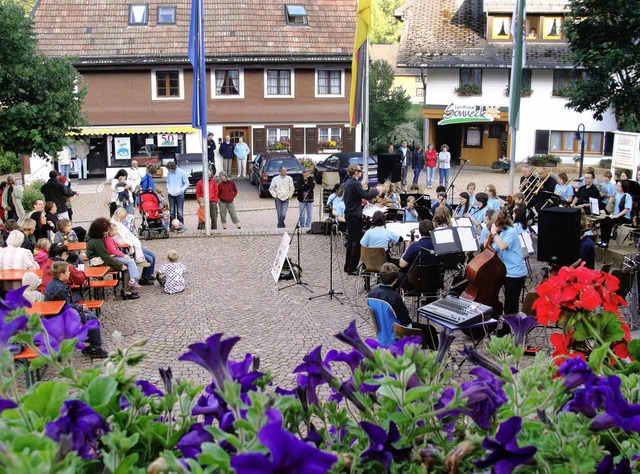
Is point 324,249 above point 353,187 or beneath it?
beneath

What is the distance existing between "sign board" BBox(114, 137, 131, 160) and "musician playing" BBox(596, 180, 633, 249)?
22.9m

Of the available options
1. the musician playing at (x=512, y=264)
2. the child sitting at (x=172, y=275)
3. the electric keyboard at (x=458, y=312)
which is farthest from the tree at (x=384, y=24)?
the electric keyboard at (x=458, y=312)

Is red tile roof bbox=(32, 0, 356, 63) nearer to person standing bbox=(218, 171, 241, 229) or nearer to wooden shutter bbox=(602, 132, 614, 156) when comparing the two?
wooden shutter bbox=(602, 132, 614, 156)

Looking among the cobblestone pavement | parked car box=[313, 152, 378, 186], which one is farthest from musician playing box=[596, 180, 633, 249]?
parked car box=[313, 152, 378, 186]

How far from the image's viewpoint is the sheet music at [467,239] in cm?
1166

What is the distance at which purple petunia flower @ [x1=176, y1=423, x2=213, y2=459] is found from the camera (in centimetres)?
267

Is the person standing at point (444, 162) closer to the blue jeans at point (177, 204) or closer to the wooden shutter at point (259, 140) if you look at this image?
the wooden shutter at point (259, 140)

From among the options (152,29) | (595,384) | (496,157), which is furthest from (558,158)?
(595,384)

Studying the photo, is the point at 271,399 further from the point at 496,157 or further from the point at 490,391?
the point at 496,157

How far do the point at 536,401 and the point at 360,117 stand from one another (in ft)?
55.4

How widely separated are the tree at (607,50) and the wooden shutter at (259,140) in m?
17.4

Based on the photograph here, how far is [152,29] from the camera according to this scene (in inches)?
1398

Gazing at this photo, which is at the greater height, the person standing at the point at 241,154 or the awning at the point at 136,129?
the awning at the point at 136,129

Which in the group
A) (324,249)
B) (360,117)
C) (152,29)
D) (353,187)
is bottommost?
(324,249)
